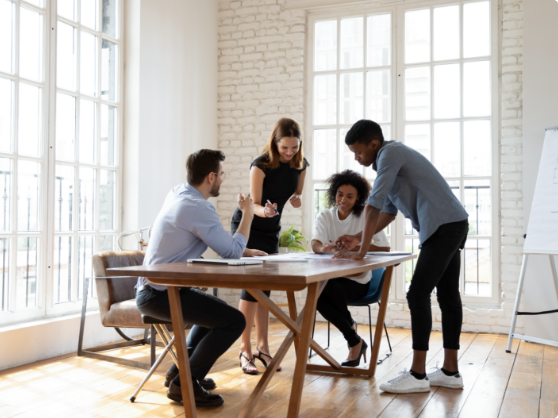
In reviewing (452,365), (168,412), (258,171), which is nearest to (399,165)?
(258,171)

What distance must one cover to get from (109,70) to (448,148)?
3208 millimetres

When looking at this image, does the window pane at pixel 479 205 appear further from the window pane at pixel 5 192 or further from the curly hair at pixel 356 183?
the window pane at pixel 5 192

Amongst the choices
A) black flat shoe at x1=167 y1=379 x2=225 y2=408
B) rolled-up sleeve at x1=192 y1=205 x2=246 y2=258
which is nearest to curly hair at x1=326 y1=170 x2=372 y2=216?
rolled-up sleeve at x1=192 y1=205 x2=246 y2=258

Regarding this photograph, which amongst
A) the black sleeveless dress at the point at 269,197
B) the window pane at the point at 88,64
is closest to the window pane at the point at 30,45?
the window pane at the point at 88,64

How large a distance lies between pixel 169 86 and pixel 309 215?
191 cm

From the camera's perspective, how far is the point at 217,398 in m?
2.77

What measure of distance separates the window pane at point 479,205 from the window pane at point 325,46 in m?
1.87

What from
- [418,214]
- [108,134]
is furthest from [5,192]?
[418,214]

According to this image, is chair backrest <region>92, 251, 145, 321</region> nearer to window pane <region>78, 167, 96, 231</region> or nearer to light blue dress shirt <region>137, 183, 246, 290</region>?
window pane <region>78, 167, 96, 231</region>

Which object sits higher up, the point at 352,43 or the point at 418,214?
the point at 352,43

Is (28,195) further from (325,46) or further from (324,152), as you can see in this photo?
(325,46)

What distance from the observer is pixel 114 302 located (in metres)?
3.79

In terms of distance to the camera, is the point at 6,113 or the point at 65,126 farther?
the point at 65,126

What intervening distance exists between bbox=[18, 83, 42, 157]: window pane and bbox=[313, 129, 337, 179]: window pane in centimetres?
279
